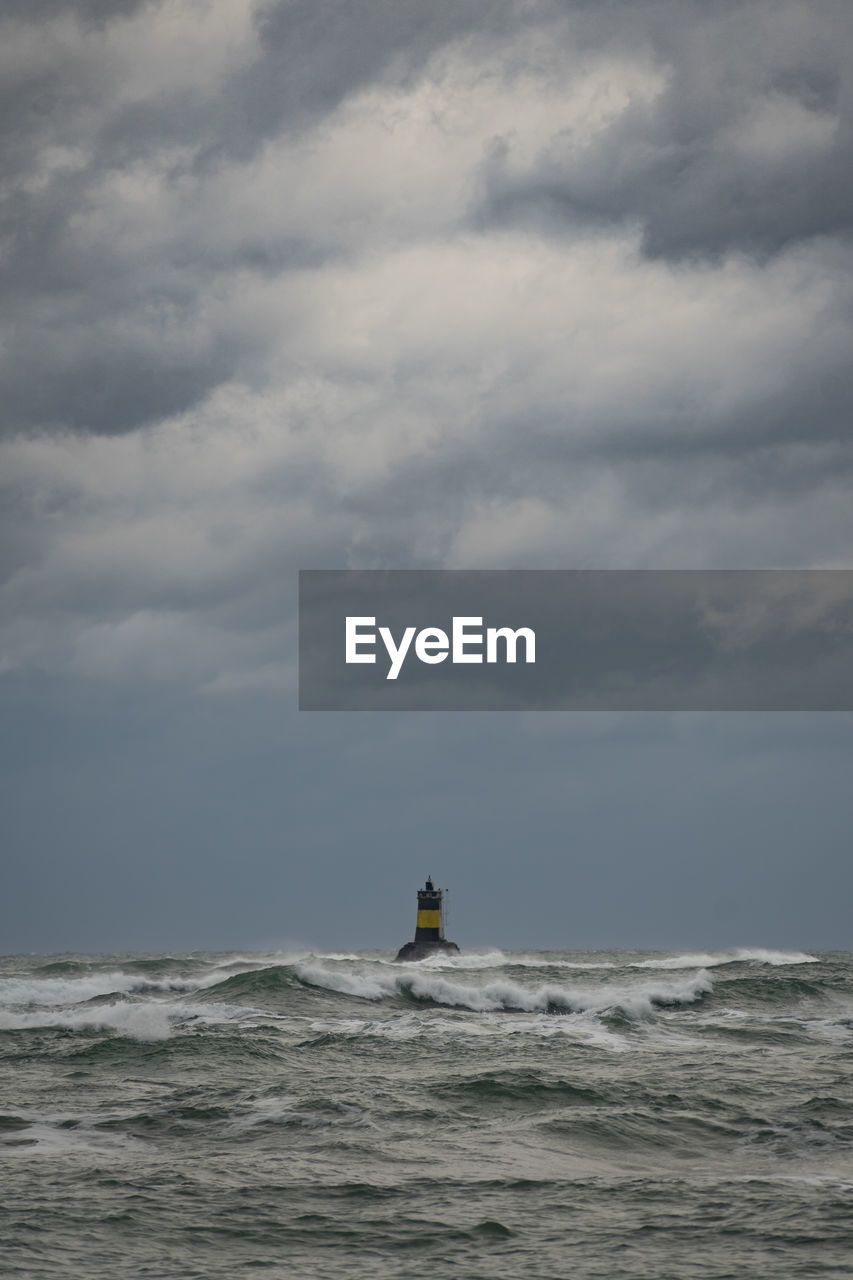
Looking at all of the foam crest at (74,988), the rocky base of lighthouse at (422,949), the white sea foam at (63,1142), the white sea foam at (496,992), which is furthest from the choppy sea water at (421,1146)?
the rocky base of lighthouse at (422,949)

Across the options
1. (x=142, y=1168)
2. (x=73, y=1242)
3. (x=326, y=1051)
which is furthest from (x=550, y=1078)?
(x=73, y=1242)

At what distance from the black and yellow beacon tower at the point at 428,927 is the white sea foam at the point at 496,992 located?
60.5 ft

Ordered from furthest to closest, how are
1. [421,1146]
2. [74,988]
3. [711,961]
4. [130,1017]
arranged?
[711,961] → [74,988] → [130,1017] → [421,1146]

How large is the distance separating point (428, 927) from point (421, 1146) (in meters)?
40.9

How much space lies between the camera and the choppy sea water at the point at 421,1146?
31.9 ft

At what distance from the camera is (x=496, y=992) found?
32.5 m

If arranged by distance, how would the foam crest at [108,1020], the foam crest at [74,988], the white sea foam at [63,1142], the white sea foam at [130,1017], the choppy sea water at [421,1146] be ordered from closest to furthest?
1. the choppy sea water at [421,1146]
2. the white sea foam at [63,1142]
3. the foam crest at [108,1020]
4. the white sea foam at [130,1017]
5. the foam crest at [74,988]

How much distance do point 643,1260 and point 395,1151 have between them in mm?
4432

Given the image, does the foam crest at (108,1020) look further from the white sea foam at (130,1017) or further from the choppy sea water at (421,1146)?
the choppy sea water at (421,1146)

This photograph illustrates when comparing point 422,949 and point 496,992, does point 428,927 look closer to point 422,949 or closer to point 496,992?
point 422,949

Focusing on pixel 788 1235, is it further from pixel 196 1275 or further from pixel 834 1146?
pixel 196 1275

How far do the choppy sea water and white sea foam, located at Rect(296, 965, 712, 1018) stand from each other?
172 inches

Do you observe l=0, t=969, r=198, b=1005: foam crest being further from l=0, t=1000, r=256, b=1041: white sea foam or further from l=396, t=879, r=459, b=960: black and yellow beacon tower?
l=396, t=879, r=459, b=960: black and yellow beacon tower

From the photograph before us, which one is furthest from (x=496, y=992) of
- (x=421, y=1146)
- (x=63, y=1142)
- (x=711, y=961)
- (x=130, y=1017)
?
(x=711, y=961)
